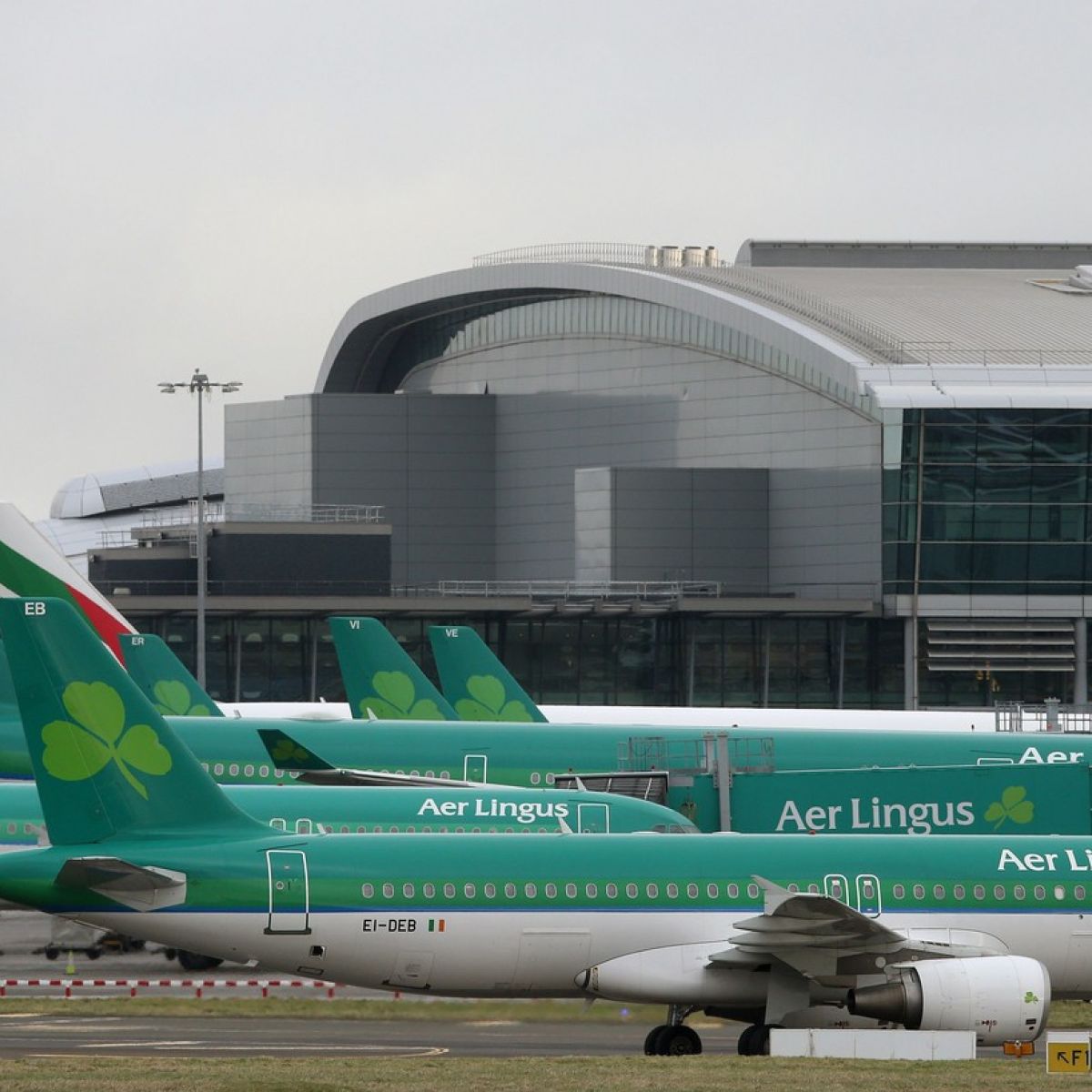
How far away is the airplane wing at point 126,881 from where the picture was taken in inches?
1206

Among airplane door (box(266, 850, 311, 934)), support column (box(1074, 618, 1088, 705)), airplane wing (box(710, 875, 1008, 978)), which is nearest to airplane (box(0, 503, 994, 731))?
airplane door (box(266, 850, 311, 934))

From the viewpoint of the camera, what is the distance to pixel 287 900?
31359 millimetres

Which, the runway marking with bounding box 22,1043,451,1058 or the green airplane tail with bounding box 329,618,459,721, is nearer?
the runway marking with bounding box 22,1043,451,1058

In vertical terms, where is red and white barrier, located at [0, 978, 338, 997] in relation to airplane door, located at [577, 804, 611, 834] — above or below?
below

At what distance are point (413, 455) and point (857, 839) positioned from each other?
85.8 meters

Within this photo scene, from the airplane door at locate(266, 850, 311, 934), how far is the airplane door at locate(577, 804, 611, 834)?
10349 mm

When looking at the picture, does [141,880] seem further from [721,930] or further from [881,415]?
[881,415]

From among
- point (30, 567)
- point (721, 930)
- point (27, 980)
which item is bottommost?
point (27, 980)

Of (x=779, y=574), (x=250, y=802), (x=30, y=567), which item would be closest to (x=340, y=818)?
(x=250, y=802)

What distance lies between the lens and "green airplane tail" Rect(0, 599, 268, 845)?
3144cm

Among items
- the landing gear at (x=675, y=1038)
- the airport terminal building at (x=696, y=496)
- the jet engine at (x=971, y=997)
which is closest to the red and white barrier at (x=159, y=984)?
the landing gear at (x=675, y=1038)

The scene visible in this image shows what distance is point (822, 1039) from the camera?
3111 centimetres

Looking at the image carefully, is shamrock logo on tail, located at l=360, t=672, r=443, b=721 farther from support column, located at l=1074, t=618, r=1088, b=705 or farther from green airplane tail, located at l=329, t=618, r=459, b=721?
support column, located at l=1074, t=618, r=1088, b=705

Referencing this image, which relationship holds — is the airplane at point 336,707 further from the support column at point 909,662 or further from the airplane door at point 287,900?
the support column at point 909,662
